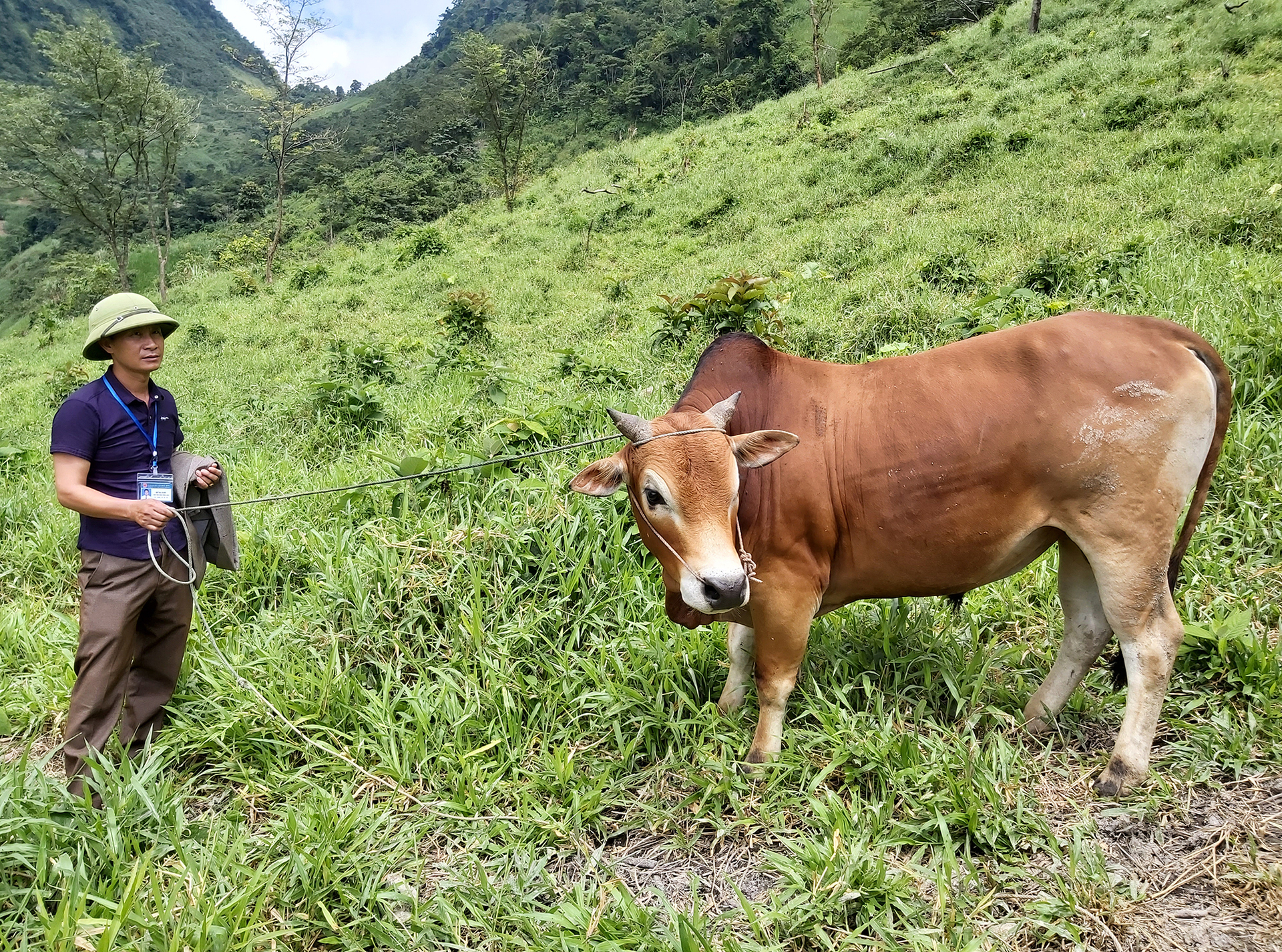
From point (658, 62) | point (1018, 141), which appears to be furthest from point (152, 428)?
point (658, 62)

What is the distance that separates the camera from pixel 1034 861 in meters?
2.30

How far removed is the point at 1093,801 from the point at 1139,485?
3.65ft

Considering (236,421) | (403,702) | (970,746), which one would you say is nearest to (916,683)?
(970,746)

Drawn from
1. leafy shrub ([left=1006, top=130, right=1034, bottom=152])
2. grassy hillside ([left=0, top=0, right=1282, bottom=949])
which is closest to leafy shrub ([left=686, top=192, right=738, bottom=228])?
leafy shrub ([left=1006, top=130, right=1034, bottom=152])

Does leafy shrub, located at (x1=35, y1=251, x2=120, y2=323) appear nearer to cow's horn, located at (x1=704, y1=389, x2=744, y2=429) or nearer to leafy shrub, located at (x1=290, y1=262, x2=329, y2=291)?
leafy shrub, located at (x1=290, y1=262, x2=329, y2=291)

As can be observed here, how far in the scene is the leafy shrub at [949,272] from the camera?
7238 mm

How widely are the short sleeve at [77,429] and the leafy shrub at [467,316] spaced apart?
6764mm

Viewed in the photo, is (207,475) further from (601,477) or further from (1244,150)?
(1244,150)

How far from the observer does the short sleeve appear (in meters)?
2.69

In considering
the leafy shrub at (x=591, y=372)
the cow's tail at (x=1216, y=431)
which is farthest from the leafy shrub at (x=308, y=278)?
the cow's tail at (x=1216, y=431)

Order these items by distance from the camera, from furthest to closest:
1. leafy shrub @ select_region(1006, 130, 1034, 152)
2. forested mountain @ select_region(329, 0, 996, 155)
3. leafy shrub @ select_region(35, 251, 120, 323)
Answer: forested mountain @ select_region(329, 0, 996, 155) → leafy shrub @ select_region(35, 251, 120, 323) → leafy shrub @ select_region(1006, 130, 1034, 152)

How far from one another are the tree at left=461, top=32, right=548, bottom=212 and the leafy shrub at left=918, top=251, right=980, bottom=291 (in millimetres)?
16538

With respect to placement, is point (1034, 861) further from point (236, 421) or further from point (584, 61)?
point (584, 61)

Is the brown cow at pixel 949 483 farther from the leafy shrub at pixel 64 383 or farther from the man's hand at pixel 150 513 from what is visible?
the leafy shrub at pixel 64 383
